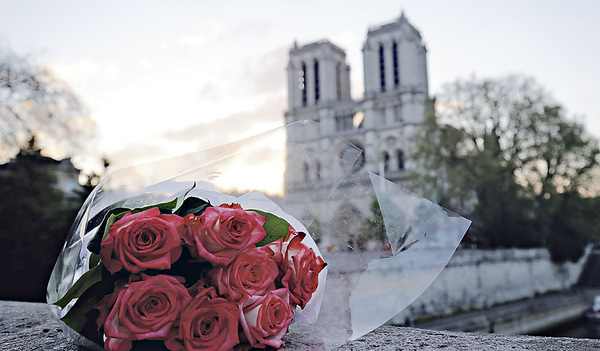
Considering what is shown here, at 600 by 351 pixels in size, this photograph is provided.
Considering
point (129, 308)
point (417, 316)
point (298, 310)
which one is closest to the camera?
point (129, 308)

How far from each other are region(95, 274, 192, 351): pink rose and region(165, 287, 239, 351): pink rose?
0.02 meters

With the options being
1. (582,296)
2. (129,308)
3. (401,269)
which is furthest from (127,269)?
(582,296)

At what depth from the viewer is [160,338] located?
113cm

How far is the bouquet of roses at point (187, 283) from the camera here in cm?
112

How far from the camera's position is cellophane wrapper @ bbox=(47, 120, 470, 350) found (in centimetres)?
136

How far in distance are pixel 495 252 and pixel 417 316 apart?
569cm

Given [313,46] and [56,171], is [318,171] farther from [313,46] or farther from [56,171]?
[313,46]

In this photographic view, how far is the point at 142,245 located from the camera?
1147mm

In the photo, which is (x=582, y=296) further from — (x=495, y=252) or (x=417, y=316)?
(x=417, y=316)

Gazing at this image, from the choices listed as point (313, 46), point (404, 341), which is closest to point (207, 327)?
point (404, 341)

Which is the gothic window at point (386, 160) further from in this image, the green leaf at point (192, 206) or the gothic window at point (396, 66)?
the green leaf at point (192, 206)

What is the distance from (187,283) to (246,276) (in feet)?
0.44

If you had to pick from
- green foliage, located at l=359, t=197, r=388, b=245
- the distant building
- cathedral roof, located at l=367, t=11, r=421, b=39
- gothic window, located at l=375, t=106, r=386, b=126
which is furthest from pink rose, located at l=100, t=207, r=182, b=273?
cathedral roof, located at l=367, t=11, r=421, b=39

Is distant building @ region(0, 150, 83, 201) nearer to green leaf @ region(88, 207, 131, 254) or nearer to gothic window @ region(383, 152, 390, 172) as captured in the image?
green leaf @ region(88, 207, 131, 254)
